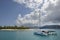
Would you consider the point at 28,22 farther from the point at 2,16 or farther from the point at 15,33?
the point at 2,16

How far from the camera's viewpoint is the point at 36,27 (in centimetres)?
221

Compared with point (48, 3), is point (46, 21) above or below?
below

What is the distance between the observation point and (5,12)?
225cm

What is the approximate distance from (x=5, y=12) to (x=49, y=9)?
2.49 feet

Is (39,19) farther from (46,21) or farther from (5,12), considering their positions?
(5,12)

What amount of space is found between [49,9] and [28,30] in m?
0.51

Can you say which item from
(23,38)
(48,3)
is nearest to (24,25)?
(23,38)

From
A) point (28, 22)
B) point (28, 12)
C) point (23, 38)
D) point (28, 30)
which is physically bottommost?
point (23, 38)

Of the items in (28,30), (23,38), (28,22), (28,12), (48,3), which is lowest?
(23,38)

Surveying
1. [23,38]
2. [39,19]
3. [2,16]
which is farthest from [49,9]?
[2,16]

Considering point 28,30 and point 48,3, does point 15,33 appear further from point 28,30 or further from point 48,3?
point 48,3

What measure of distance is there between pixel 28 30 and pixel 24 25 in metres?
0.11

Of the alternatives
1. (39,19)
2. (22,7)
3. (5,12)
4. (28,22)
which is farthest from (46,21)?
(5,12)

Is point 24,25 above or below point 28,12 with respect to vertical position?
below
